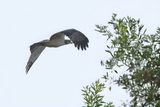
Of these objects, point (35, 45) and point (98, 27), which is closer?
point (98, 27)

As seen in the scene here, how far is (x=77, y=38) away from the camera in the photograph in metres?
13.9

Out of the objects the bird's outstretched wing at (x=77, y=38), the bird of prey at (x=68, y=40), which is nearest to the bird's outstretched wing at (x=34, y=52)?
the bird of prey at (x=68, y=40)

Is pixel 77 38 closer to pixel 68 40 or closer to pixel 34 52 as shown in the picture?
pixel 68 40

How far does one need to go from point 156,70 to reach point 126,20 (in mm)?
1530

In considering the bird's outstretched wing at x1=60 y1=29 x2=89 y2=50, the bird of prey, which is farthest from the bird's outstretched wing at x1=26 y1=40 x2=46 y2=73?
the bird's outstretched wing at x1=60 y1=29 x2=89 y2=50

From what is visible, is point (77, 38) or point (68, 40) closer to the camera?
point (77, 38)

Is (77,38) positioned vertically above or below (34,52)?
below

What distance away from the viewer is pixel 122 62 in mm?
12789

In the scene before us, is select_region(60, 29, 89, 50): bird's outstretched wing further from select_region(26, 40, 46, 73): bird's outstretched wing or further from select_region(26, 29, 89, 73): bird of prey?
select_region(26, 40, 46, 73): bird's outstretched wing

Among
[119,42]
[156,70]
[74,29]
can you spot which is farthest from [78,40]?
[156,70]

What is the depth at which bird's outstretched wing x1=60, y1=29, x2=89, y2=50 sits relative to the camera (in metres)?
13.7

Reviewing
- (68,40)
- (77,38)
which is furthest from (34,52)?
(77,38)

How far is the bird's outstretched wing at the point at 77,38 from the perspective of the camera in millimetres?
13734

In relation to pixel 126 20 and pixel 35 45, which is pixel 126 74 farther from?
pixel 35 45
